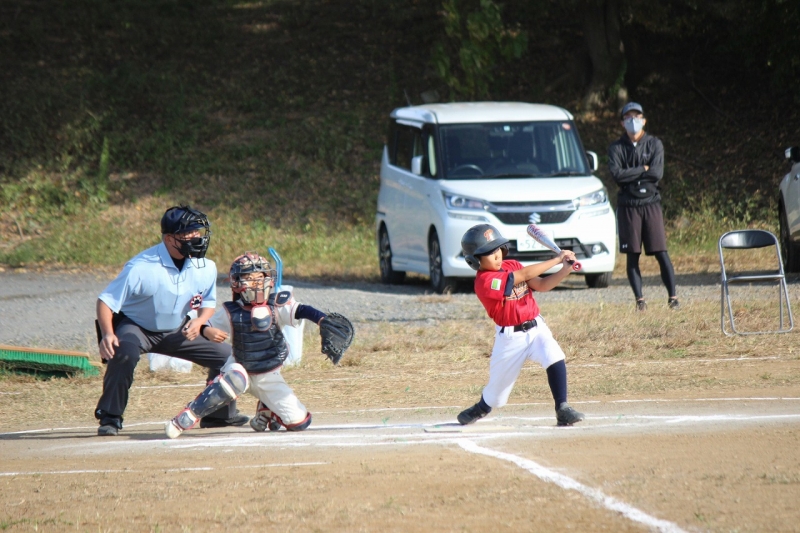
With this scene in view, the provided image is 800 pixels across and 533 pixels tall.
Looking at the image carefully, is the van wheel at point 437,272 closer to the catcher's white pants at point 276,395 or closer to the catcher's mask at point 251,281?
the catcher's white pants at point 276,395

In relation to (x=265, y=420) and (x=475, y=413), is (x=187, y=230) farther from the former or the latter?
(x=475, y=413)

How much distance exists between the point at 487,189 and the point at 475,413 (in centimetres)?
776

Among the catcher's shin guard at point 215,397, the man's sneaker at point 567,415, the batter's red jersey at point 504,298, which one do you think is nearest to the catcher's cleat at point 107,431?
the catcher's shin guard at point 215,397

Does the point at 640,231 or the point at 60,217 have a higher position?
the point at 60,217

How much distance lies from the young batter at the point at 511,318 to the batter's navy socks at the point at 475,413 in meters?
0.12

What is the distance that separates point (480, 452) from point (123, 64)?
79.2ft

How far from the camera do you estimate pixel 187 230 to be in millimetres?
8305

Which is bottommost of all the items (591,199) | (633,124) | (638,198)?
(638,198)

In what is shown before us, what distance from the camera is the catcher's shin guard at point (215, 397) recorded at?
7.69 metres

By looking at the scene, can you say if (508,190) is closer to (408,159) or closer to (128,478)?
(408,159)

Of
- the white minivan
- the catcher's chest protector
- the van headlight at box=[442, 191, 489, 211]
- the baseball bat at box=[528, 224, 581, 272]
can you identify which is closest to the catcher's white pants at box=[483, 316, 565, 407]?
the baseball bat at box=[528, 224, 581, 272]

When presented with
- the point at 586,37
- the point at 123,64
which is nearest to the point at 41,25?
the point at 123,64

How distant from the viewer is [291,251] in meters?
21.3

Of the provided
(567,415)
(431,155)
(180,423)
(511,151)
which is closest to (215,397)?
(180,423)
